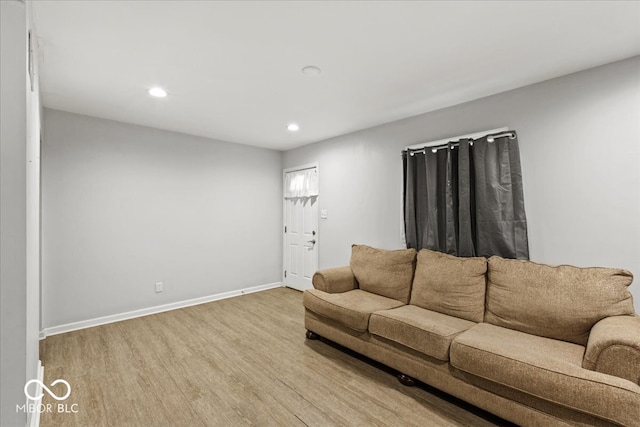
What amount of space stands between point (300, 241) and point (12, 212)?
4.31m

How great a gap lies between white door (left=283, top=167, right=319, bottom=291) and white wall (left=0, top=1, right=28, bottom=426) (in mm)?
3967

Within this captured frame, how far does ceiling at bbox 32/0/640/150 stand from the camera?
1.77 m

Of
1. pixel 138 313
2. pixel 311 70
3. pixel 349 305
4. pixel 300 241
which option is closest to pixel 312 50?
pixel 311 70

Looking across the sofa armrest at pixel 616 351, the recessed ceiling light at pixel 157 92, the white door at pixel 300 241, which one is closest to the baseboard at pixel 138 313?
the white door at pixel 300 241

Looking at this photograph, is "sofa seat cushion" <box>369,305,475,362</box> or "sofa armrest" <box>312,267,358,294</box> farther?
"sofa armrest" <box>312,267,358,294</box>

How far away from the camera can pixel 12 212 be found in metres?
0.93

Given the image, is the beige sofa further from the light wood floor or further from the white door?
the white door

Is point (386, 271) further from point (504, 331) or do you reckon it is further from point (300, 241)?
point (300, 241)

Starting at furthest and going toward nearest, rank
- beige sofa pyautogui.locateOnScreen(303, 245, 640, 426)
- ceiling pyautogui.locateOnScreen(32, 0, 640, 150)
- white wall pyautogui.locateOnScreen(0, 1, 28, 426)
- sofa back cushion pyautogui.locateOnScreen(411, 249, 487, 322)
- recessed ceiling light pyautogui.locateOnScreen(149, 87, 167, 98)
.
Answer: recessed ceiling light pyautogui.locateOnScreen(149, 87, 167, 98) < sofa back cushion pyautogui.locateOnScreen(411, 249, 487, 322) < ceiling pyautogui.locateOnScreen(32, 0, 640, 150) < beige sofa pyautogui.locateOnScreen(303, 245, 640, 426) < white wall pyautogui.locateOnScreen(0, 1, 28, 426)

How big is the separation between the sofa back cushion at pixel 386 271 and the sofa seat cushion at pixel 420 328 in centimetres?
39

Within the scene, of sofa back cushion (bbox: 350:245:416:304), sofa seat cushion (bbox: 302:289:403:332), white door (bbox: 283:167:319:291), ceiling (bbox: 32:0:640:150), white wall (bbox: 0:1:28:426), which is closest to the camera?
white wall (bbox: 0:1:28:426)

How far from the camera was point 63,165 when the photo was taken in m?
3.41

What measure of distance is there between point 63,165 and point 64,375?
2.26 metres

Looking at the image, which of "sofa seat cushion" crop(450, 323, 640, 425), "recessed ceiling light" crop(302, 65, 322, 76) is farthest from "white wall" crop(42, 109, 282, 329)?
"sofa seat cushion" crop(450, 323, 640, 425)
